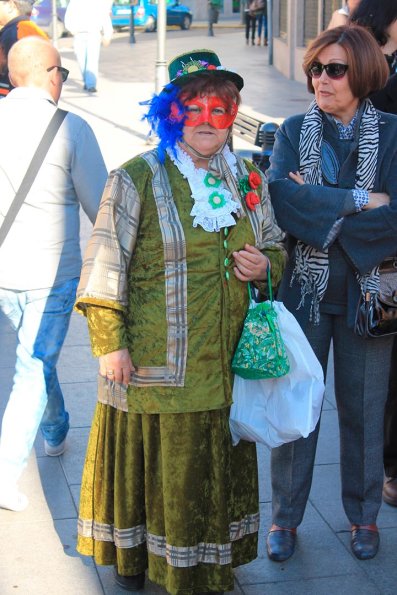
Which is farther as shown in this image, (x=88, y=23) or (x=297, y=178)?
(x=88, y=23)

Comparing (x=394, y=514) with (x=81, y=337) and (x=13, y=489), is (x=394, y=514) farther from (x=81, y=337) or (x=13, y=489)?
(x=81, y=337)

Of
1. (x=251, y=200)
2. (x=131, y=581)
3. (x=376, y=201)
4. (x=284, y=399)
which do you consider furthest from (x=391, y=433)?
(x=251, y=200)

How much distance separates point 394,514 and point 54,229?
185 centimetres

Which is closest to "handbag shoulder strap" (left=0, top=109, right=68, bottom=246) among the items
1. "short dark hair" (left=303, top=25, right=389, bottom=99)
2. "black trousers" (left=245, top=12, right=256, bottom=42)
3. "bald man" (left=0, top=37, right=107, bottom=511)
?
"bald man" (left=0, top=37, right=107, bottom=511)

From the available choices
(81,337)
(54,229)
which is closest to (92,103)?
(81,337)

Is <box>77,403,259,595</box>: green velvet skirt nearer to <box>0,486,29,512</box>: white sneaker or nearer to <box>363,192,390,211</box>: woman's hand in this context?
<box>0,486,29,512</box>: white sneaker

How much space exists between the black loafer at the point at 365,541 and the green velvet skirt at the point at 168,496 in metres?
0.55

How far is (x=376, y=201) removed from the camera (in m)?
3.55

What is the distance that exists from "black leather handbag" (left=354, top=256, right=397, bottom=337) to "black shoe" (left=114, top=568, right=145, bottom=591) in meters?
1.17

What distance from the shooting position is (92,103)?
17422 millimetres

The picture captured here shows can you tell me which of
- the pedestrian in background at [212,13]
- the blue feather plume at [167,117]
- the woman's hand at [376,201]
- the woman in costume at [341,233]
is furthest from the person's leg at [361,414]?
the pedestrian in background at [212,13]

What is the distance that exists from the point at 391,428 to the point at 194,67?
1.95 meters

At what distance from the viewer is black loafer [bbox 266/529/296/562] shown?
12.8 feet

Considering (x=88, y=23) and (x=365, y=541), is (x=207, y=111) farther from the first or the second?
(x=88, y=23)
